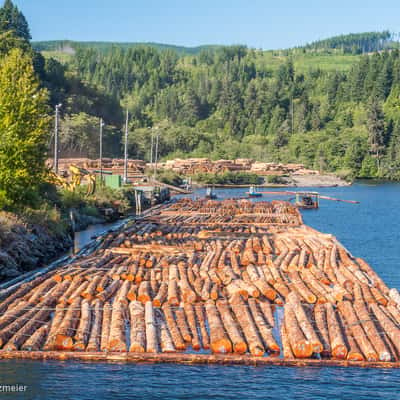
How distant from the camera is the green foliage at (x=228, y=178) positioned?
371 feet

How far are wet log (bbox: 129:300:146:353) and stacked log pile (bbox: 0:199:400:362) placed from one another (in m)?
0.04

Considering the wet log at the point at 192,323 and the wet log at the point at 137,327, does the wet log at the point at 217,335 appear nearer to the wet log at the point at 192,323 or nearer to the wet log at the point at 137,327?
the wet log at the point at 192,323

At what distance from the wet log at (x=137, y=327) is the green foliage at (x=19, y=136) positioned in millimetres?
13332

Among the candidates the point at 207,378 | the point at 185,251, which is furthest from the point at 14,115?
the point at 207,378

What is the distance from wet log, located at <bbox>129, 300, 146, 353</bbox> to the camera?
16.6 meters

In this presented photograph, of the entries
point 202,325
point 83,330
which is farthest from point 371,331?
point 83,330

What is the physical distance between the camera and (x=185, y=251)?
3042 centimetres

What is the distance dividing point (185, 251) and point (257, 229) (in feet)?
35.4

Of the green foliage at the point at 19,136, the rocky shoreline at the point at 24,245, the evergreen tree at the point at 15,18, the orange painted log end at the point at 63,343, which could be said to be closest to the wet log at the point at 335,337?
the orange painted log end at the point at 63,343

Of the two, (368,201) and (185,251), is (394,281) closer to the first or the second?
(185,251)

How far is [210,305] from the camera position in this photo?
19.9 metres

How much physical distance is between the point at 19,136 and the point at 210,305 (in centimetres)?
1605

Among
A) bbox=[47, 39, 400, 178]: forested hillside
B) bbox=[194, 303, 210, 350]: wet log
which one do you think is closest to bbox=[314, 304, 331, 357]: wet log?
bbox=[194, 303, 210, 350]: wet log

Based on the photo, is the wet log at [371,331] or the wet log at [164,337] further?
the wet log at [164,337]
